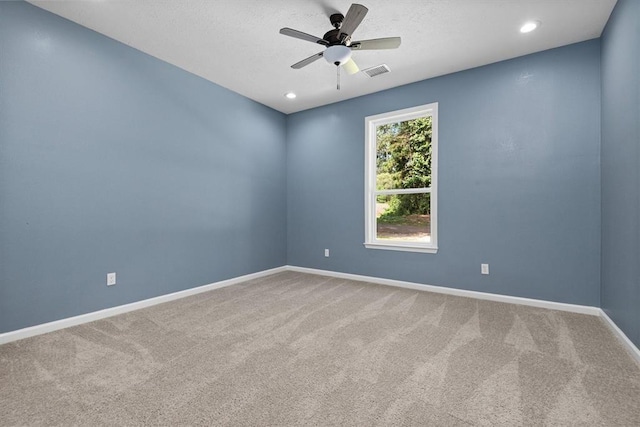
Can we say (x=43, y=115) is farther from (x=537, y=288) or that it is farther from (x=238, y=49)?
(x=537, y=288)

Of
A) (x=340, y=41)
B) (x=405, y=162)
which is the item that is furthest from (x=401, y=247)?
(x=340, y=41)

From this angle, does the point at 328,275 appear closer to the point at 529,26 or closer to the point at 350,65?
the point at 350,65

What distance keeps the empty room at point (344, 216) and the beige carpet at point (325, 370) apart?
2 cm

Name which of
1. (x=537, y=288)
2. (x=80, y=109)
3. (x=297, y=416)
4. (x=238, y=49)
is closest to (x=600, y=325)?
(x=537, y=288)

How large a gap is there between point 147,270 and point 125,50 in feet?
7.81

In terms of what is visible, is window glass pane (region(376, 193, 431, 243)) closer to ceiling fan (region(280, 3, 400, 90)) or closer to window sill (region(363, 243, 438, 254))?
window sill (region(363, 243, 438, 254))

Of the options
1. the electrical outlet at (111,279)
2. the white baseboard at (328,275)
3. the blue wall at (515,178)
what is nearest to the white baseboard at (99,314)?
the white baseboard at (328,275)

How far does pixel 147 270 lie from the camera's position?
3.25 meters

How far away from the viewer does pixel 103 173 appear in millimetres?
2891

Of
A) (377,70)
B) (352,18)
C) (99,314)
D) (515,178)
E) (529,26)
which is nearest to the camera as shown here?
(352,18)

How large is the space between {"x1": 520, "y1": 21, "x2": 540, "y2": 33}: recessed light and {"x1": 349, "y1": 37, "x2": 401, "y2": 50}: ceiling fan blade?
1.31m

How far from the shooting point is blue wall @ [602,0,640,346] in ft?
6.72

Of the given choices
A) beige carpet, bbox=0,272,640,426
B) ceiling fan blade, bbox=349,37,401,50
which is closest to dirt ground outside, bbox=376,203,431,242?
beige carpet, bbox=0,272,640,426

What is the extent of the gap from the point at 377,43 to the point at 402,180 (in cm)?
211
